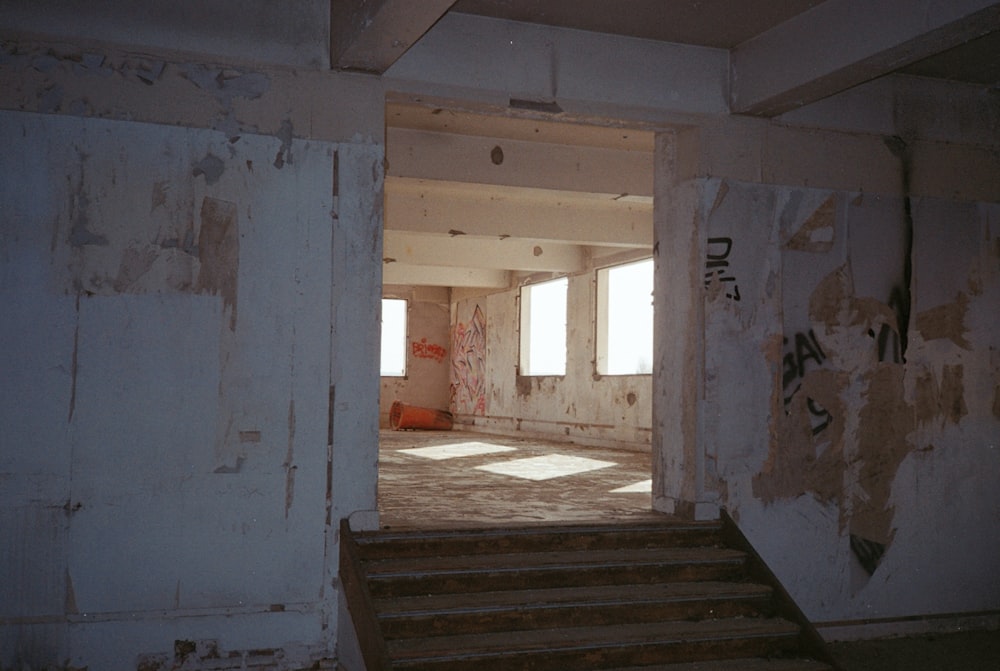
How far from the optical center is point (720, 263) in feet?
18.6

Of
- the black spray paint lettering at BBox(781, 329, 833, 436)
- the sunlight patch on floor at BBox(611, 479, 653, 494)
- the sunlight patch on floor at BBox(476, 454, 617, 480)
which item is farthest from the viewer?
the sunlight patch on floor at BBox(476, 454, 617, 480)

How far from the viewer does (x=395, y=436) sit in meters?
15.0

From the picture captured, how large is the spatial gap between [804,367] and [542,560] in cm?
218

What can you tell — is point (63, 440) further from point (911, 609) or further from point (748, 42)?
point (911, 609)

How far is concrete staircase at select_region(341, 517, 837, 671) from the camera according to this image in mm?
4242

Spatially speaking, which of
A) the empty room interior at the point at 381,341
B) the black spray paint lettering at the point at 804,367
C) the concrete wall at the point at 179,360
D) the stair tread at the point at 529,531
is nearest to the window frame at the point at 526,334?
the empty room interior at the point at 381,341

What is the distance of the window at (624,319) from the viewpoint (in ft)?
40.3

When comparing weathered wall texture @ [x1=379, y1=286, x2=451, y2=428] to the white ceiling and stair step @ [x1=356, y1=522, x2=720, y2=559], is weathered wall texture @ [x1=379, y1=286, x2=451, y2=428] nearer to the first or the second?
the white ceiling

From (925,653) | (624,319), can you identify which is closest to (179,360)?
(925,653)

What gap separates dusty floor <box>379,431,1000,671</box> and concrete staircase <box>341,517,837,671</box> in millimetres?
325

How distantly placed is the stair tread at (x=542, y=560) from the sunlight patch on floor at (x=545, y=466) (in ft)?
10.1

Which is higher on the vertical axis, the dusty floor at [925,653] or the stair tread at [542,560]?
the stair tread at [542,560]

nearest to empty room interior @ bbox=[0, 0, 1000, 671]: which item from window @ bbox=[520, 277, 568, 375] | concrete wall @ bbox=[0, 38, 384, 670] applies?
concrete wall @ bbox=[0, 38, 384, 670]

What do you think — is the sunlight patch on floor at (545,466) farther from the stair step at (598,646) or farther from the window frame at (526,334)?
the window frame at (526,334)
